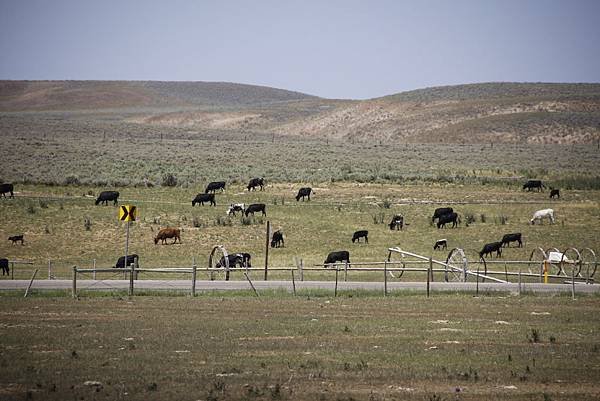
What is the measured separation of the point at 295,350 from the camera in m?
17.7

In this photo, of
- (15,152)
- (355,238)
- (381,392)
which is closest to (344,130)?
(15,152)

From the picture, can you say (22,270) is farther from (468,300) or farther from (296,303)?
(468,300)

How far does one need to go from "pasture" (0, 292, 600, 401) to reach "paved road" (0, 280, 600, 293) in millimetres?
3798

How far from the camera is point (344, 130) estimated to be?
158750 millimetres

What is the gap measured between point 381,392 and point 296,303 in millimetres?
12049

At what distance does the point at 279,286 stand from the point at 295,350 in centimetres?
1301

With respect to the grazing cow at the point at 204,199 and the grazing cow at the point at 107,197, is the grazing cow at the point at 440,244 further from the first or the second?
the grazing cow at the point at 107,197

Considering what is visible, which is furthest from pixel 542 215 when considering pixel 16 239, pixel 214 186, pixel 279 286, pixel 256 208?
pixel 16 239

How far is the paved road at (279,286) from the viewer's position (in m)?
30.0

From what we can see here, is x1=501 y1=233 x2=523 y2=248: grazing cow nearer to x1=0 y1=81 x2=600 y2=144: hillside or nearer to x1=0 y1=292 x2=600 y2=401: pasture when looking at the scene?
x1=0 y1=292 x2=600 y2=401: pasture

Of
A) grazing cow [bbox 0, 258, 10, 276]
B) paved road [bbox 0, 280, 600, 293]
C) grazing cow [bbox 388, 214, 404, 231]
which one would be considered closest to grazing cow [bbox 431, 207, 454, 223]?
grazing cow [bbox 388, 214, 404, 231]

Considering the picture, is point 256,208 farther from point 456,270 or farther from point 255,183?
point 456,270

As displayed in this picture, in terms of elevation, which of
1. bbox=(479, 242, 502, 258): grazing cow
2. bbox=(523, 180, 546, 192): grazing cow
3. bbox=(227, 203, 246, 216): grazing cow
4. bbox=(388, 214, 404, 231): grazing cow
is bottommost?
bbox=(479, 242, 502, 258): grazing cow

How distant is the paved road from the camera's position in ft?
98.5
